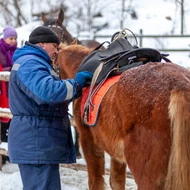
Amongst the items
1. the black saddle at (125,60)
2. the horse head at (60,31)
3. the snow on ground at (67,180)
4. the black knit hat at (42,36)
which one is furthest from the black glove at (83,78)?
the horse head at (60,31)

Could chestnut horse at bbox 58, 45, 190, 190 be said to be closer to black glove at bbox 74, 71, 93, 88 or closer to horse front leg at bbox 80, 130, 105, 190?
black glove at bbox 74, 71, 93, 88

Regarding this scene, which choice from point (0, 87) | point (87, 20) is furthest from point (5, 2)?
point (0, 87)

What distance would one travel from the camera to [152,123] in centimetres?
263

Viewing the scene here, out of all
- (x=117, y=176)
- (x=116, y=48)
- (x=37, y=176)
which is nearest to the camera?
(x=37, y=176)

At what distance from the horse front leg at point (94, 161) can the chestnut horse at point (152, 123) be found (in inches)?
32.2

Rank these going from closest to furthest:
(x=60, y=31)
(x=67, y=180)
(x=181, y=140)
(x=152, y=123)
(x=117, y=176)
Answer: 1. (x=181, y=140)
2. (x=152, y=123)
3. (x=117, y=176)
4. (x=67, y=180)
5. (x=60, y=31)

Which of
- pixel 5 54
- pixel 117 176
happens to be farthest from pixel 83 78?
pixel 5 54

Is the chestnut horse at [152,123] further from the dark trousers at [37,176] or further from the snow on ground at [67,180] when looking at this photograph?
the snow on ground at [67,180]

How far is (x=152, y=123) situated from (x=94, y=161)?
1.59 m

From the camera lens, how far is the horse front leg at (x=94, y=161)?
4.04 metres

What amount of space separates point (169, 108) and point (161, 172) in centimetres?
43

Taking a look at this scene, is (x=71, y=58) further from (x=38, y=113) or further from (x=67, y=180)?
(x=67, y=180)

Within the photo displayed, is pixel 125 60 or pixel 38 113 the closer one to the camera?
pixel 38 113

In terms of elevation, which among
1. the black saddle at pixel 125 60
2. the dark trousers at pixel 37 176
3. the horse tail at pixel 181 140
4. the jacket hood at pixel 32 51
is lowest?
the dark trousers at pixel 37 176
